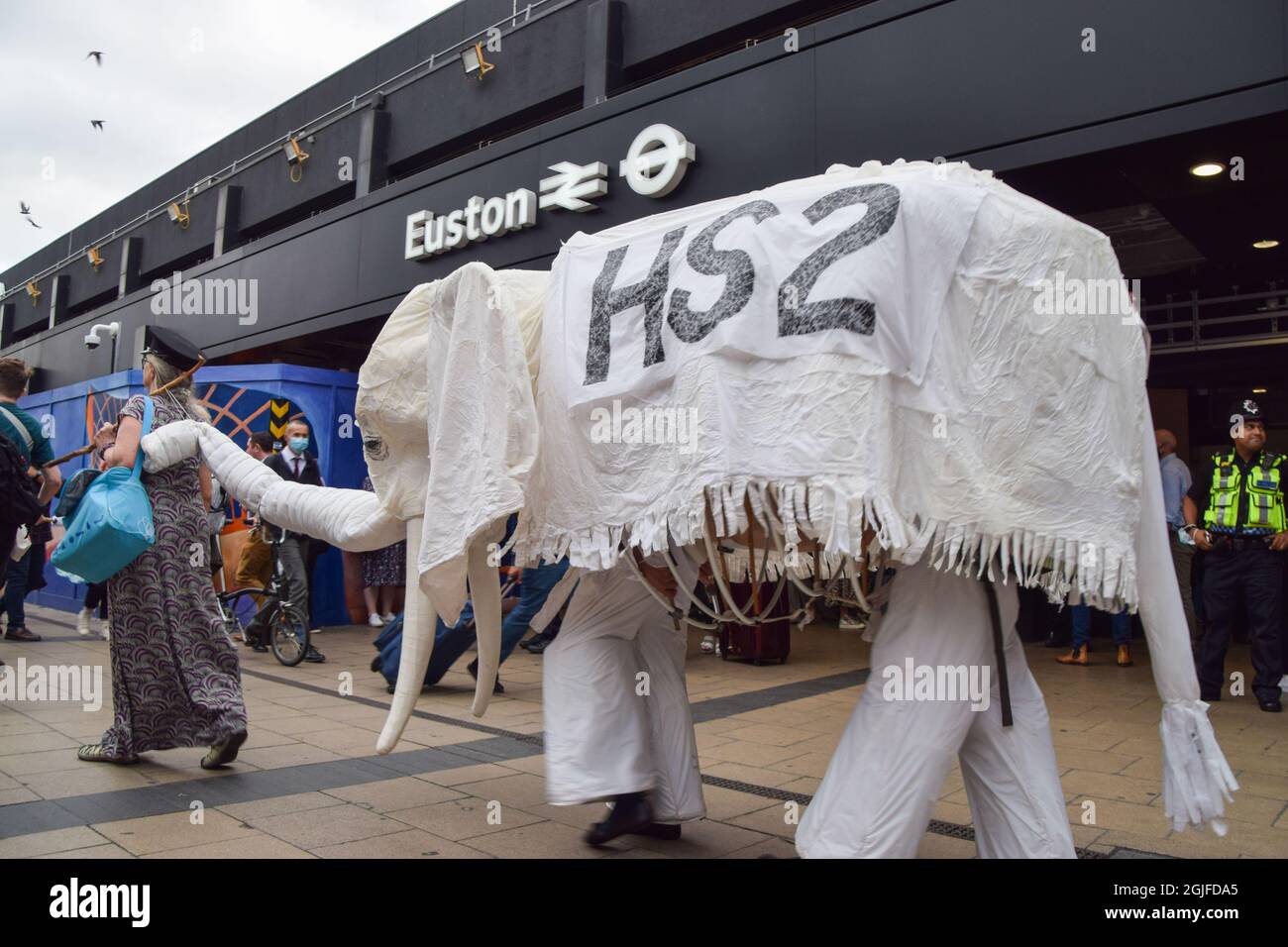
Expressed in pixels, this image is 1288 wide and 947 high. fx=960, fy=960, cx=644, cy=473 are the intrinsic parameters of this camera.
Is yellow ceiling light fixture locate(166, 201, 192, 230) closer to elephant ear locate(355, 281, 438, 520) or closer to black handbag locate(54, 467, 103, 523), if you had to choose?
black handbag locate(54, 467, 103, 523)

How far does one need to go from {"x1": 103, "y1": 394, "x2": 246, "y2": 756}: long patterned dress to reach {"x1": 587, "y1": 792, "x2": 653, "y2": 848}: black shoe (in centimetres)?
179

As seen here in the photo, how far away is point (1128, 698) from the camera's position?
20.2ft

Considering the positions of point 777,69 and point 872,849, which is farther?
point 777,69

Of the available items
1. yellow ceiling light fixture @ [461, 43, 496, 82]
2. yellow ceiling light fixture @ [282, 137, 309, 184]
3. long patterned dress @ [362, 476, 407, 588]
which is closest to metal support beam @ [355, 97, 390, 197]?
yellow ceiling light fixture @ [282, 137, 309, 184]

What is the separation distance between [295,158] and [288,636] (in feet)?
29.8

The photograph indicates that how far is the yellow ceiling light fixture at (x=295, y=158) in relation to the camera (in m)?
14.0

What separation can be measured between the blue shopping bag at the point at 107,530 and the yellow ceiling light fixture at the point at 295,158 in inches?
457

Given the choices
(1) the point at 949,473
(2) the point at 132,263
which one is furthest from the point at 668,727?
(2) the point at 132,263

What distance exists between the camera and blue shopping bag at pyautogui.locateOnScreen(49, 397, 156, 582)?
359 centimetres

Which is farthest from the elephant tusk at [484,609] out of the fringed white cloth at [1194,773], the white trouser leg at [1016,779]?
the fringed white cloth at [1194,773]

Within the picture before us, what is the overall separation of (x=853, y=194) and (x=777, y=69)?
18.9ft

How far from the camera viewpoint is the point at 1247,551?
5.82 m
